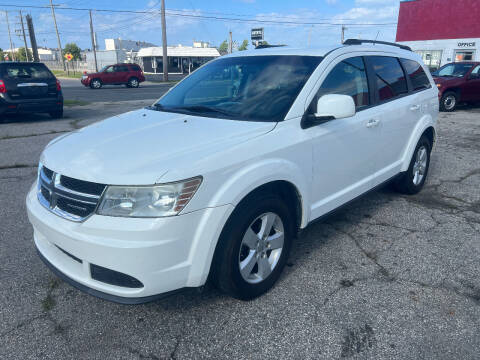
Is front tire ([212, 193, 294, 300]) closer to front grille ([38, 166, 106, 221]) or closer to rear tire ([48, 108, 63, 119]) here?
front grille ([38, 166, 106, 221])

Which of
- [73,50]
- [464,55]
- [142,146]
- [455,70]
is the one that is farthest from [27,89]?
[73,50]

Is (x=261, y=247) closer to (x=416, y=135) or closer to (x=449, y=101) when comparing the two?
(x=416, y=135)

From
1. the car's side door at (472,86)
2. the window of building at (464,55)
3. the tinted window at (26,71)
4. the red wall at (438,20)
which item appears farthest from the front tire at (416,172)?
the red wall at (438,20)

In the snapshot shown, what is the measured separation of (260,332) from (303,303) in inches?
17.9

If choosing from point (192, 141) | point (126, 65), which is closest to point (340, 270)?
point (192, 141)

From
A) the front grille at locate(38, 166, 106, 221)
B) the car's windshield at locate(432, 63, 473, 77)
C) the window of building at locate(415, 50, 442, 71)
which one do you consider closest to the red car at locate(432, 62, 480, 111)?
the car's windshield at locate(432, 63, 473, 77)

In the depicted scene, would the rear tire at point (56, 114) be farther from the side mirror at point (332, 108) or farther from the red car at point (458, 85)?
the red car at point (458, 85)

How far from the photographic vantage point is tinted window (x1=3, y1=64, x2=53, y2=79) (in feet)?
33.0

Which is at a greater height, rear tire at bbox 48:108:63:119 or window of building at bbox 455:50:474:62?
window of building at bbox 455:50:474:62

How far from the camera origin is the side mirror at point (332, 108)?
2803 mm

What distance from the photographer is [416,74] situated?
471 centimetres

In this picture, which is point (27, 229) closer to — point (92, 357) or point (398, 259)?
point (92, 357)

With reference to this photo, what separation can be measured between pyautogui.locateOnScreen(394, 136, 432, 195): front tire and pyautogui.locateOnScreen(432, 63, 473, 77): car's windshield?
9538mm

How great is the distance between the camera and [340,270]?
323cm
